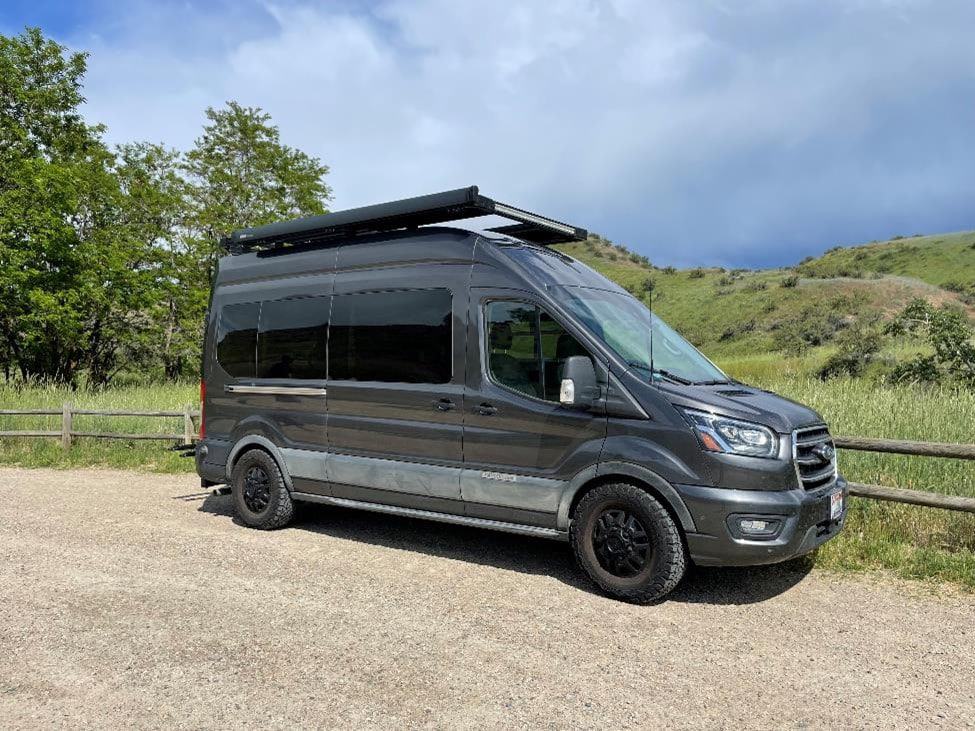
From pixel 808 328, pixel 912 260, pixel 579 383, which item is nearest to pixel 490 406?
pixel 579 383

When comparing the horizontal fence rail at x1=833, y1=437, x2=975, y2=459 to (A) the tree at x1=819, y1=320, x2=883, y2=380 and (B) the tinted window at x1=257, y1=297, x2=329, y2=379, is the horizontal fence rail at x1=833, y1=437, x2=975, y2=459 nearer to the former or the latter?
(B) the tinted window at x1=257, y1=297, x2=329, y2=379

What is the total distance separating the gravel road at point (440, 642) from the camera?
3.55 m

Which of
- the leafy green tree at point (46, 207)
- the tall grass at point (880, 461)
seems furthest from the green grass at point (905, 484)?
the leafy green tree at point (46, 207)

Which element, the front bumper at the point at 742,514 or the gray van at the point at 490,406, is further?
the gray van at the point at 490,406

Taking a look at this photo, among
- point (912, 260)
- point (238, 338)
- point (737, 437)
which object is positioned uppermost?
point (912, 260)

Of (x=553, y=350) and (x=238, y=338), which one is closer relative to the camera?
(x=553, y=350)

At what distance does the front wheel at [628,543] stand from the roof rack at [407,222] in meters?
2.57

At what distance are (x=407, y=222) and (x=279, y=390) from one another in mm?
2087

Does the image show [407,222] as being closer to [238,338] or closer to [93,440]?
[238,338]

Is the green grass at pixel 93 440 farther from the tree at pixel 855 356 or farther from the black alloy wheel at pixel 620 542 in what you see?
the tree at pixel 855 356

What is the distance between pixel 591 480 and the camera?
527cm

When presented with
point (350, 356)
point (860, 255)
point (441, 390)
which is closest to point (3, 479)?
point (350, 356)

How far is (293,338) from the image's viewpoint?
7094 millimetres

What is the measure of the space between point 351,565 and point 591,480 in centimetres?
218
